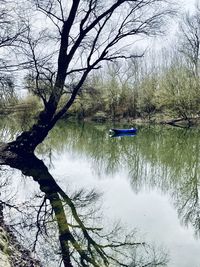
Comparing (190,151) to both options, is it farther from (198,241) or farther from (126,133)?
(198,241)

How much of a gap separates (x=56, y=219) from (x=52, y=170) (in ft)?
21.2

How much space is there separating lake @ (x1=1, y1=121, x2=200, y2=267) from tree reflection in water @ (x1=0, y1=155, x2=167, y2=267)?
353 millimetres

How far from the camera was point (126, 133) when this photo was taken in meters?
27.3

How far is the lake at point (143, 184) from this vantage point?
827 cm

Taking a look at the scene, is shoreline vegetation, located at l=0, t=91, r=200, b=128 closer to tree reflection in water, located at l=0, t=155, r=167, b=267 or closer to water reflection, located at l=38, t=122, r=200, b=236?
water reflection, located at l=38, t=122, r=200, b=236

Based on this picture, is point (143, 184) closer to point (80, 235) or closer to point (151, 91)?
point (80, 235)

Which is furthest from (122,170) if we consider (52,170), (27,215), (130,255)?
(130,255)

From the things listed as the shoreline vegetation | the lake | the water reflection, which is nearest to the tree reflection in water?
the lake

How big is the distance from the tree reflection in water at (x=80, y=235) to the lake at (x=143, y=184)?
35cm

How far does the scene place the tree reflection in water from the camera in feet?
22.6

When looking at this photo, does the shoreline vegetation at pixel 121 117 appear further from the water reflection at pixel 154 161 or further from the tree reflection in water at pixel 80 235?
the tree reflection in water at pixel 80 235

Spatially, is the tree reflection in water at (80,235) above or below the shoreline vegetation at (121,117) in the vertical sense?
below

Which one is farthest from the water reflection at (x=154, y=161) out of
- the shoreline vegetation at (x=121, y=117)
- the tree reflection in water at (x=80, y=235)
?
the shoreline vegetation at (x=121, y=117)

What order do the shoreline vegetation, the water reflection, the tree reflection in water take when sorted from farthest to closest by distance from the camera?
1. the shoreline vegetation
2. the water reflection
3. the tree reflection in water
